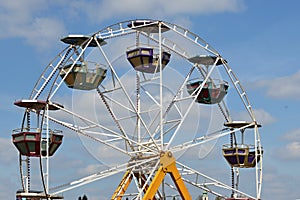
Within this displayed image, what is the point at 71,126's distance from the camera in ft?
145

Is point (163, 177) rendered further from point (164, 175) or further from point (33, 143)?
point (33, 143)

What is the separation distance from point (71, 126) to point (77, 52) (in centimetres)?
417

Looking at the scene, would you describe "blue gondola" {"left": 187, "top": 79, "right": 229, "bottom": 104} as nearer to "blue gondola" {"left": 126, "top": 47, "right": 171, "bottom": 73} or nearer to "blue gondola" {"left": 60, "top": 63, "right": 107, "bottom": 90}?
"blue gondola" {"left": 126, "top": 47, "right": 171, "bottom": 73}

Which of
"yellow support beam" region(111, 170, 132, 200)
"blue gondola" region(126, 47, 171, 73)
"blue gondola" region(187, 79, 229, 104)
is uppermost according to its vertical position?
"blue gondola" region(126, 47, 171, 73)

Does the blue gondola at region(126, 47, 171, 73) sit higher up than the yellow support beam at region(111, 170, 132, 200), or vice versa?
the blue gondola at region(126, 47, 171, 73)

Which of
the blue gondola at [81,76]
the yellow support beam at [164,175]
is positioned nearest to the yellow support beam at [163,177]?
the yellow support beam at [164,175]

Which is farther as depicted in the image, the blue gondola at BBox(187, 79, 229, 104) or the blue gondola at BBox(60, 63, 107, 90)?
the blue gondola at BBox(187, 79, 229, 104)

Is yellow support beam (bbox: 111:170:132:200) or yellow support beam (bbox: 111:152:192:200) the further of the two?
yellow support beam (bbox: 111:170:132:200)

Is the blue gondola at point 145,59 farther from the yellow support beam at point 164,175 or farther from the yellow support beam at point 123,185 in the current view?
the yellow support beam at point 123,185

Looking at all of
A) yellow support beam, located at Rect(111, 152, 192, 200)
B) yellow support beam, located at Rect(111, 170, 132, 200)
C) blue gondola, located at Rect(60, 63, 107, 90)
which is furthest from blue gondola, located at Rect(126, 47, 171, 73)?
yellow support beam, located at Rect(111, 170, 132, 200)

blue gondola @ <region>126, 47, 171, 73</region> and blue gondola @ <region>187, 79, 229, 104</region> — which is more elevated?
blue gondola @ <region>126, 47, 171, 73</region>

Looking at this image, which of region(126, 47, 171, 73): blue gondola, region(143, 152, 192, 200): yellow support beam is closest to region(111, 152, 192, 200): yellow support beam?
region(143, 152, 192, 200): yellow support beam

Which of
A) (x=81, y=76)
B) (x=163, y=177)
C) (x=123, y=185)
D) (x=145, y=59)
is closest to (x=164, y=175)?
(x=163, y=177)

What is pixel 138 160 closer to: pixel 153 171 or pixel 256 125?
pixel 153 171
